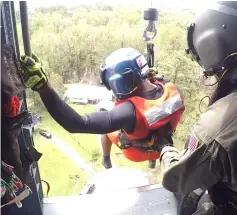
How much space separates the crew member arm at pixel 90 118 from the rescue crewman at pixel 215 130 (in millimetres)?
302

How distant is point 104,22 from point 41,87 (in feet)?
4.27

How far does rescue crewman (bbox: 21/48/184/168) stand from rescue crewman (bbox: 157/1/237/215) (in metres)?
0.30

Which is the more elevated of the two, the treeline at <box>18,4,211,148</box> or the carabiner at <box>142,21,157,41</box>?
the carabiner at <box>142,21,157,41</box>

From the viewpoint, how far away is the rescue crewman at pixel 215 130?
39.7 inches

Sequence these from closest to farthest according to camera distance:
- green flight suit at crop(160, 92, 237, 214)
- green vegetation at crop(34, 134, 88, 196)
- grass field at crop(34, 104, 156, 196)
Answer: green flight suit at crop(160, 92, 237, 214) → grass field at crop(34, 104, 156, 196) → green vegetation at crop(34, 134, 88, 196)

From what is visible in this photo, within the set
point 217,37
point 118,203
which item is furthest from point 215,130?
point 118,203

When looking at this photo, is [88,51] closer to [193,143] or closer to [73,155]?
[73,155]

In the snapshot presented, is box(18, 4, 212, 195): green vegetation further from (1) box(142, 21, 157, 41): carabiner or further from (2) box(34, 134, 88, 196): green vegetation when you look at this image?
(1) box(142, 21, 157, 41): carabiner

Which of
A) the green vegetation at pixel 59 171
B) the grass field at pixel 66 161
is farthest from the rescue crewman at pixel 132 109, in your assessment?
the green vegetation at pixel 59 171

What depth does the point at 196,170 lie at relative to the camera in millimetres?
1071

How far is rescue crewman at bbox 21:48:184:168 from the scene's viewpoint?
1.56 metres

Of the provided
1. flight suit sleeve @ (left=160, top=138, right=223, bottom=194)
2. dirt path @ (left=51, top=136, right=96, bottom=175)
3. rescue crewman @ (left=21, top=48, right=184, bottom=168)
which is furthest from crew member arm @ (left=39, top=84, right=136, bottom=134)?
dirt path @ (left=51, top=136, right=96, bottom=175)

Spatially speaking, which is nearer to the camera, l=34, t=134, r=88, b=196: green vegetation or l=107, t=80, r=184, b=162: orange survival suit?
l=107, t=80, r=184, b=162: orange survival suit

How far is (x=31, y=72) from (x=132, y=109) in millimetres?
570
